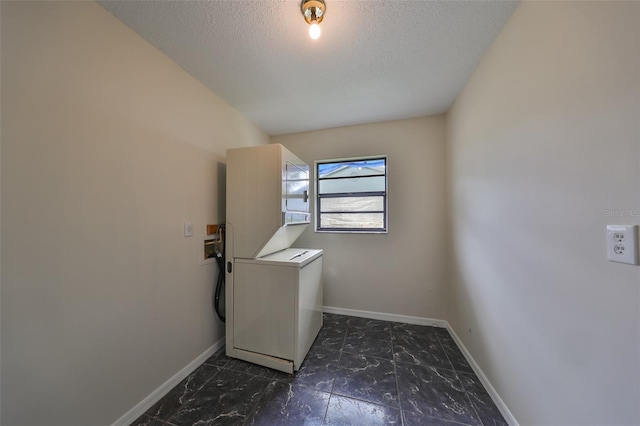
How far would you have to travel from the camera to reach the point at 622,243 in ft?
2.32

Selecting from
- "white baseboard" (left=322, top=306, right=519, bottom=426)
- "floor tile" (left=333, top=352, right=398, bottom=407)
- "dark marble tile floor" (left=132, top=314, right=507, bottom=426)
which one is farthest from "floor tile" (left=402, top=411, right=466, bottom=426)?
"white baseboard" (left=322, top=306, right=519, bottom=426)

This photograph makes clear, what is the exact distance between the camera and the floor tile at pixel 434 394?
139 centimetres

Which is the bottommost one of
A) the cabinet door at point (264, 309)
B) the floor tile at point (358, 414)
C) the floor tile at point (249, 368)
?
the floor tile at point (249, 368)

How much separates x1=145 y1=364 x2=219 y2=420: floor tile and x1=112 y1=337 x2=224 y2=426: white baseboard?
0.09 ft

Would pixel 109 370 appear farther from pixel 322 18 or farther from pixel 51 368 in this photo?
pixel 322 18

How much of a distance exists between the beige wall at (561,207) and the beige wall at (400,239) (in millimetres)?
911

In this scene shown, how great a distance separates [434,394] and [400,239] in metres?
1.48

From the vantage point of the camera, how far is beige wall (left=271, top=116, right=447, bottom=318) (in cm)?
252

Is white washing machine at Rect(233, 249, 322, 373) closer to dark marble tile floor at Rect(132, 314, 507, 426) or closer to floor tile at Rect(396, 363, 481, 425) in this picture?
dark marble tile floor at Rect(132, 314, 507, 426)

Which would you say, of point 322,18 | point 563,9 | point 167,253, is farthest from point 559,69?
point 167,253

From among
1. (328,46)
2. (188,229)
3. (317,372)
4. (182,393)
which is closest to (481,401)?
(317,372)

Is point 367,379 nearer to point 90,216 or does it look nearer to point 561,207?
point 561,207

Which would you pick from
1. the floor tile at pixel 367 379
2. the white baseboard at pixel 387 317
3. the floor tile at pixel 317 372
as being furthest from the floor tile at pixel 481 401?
the floor tile at pixel 317 372

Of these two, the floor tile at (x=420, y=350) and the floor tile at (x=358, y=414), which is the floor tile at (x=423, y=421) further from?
the floor tile at (x=420, y=350)
